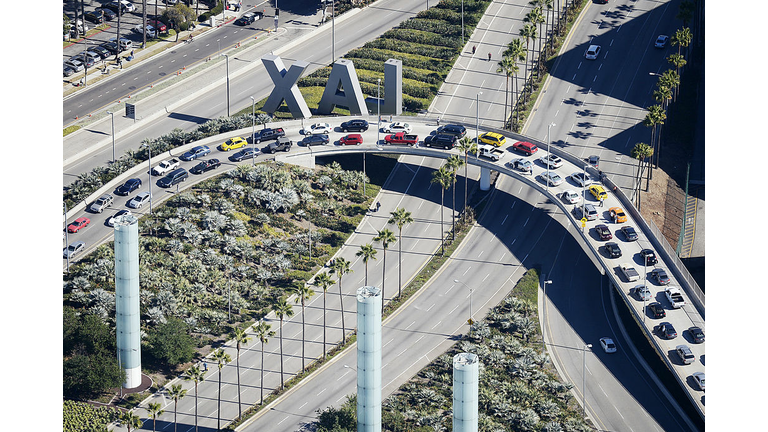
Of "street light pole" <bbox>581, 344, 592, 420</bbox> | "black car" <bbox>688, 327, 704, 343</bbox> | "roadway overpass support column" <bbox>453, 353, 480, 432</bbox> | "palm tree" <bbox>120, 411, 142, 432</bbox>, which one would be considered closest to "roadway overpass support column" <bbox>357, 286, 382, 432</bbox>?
"roadway overpass support column" <bbox>453, 353, 480, 432</bbox>

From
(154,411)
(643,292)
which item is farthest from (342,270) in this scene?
(643,292)

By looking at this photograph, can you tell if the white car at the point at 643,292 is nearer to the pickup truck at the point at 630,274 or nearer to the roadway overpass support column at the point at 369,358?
the pickup truck at the point at 630,274

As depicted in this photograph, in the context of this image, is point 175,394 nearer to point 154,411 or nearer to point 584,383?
point 154,411

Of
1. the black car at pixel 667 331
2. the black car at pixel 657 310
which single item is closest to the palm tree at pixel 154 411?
the black car at pixel 667 331

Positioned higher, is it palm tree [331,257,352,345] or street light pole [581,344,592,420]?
palm tree [331,257,352,345]

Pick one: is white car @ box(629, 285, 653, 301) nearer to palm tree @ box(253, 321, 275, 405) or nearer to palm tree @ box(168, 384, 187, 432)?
palm tree @ box(253, 321, 275, 405)

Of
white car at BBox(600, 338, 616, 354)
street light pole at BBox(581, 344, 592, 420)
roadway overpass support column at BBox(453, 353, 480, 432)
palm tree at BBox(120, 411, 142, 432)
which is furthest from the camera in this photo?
white car at BBox(600, 338, 616, 354)
